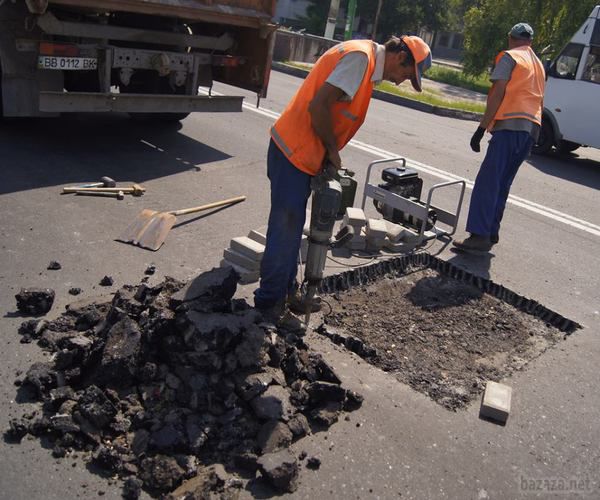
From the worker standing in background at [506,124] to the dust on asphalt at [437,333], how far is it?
2.92 ft

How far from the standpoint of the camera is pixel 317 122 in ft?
12.8

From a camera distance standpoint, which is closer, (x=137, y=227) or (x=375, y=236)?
(x=137, y=227)

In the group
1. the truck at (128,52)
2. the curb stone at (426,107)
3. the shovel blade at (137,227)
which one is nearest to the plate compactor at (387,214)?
the shovel blade at (137,227)

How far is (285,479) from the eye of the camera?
306 centimetres

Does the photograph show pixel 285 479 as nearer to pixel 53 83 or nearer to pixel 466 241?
pixel 466 241

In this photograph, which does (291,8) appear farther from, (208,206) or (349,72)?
(349,72)

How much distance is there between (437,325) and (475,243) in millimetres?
1668

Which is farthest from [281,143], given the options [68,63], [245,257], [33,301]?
[68,63]

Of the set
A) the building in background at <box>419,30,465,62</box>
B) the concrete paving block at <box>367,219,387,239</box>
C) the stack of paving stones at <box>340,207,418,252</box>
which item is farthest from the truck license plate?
the building in background at <box>419,30,465,62</box>

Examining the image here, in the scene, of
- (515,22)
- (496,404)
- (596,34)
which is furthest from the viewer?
(515,22)

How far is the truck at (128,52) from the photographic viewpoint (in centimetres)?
674

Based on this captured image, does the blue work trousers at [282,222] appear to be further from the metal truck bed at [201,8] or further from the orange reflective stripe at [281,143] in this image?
the metal truck bed at [201,8]

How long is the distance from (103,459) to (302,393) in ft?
3.70

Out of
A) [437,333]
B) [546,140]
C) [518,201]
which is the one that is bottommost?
[437,333]
